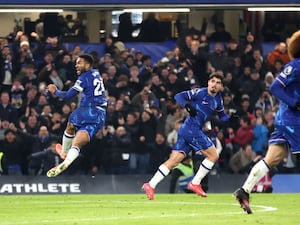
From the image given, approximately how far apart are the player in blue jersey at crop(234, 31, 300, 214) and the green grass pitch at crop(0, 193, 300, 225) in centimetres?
70

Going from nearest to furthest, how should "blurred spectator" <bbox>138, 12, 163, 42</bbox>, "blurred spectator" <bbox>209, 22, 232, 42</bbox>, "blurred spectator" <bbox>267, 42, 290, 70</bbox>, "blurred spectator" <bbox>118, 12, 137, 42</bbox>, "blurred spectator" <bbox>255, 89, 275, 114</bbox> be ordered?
"blurred spectator" <bbox>255, 89, 275, 114</bbox>, "blurred spectator" <bbox>267, 42, 290, 70</bbox>, "blurred spectator" <bbox>138, 12, 163, 42</bbox>, "blurred spectator" <bbox>209, 22, 232, 42</bbox>, "blurred spectator" <bbox>118, 12, 137, 42</bbox>

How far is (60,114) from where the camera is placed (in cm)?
2886

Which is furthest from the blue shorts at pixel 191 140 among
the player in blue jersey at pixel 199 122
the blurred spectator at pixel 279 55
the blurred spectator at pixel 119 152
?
the blurred spectator at pixel 279 55

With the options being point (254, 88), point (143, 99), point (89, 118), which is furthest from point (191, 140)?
point (254, 88)

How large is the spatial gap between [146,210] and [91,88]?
341 cm

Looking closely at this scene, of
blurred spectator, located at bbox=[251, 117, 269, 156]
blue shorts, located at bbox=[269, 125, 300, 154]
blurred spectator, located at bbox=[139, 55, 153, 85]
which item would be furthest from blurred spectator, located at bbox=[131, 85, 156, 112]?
blue shorts, located at bbox=[269, 125, 300, 154]

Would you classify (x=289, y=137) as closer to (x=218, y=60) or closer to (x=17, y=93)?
(x=17, y=93)

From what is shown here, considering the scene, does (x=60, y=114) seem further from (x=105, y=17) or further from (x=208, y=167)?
(x=208, y=167)

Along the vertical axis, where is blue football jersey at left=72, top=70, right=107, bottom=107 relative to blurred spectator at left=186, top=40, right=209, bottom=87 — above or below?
above

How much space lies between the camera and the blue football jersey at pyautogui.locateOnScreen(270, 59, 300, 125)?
14891 millimetres

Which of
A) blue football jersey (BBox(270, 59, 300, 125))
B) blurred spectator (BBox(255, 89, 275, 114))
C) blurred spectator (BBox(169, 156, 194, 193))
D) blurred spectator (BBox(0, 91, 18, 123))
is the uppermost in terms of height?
blue football jersey (BBox(270, 59, 300, 125))

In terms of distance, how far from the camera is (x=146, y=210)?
1873cm

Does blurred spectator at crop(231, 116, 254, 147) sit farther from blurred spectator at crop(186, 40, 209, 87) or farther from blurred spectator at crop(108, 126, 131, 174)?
blurred spectator at crop(108, 126, 131, 174)

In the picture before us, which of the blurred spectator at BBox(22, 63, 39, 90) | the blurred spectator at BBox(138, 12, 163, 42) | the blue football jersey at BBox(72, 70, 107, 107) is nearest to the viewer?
the blue football jersey at BBox(72, 70, 107, 107)
